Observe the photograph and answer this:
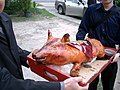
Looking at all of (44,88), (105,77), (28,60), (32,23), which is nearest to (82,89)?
(44,88)

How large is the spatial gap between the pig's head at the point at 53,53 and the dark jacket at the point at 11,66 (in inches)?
7.5

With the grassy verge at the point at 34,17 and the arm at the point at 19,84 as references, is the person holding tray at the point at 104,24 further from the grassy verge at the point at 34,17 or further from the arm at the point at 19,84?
the grassy verge at the point at 34,17

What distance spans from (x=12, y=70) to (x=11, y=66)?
0.04 m

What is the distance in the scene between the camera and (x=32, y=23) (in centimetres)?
907

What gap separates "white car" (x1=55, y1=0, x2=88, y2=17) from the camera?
10.4 m

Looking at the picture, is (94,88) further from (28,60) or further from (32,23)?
(32,23)

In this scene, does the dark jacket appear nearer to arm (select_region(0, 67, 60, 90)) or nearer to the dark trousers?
arm (select_region(0, 67, 60, 90))

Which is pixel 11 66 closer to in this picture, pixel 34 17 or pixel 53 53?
pixel 53 53

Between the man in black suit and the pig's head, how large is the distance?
0.19 m

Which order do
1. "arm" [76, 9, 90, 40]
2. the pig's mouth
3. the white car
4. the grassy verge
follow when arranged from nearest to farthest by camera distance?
1. the pig's mouth
2. "arm" [76, 9, 90, 40]
3. the grassy verge
4. the white car

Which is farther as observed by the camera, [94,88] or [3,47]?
[94,88]

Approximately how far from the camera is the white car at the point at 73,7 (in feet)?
34.1

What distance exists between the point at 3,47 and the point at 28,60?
0.84 ft

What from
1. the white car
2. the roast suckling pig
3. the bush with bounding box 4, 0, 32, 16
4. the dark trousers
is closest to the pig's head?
the roast suckling pig
